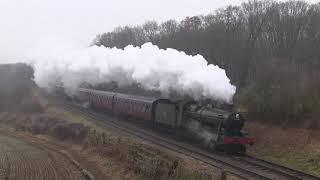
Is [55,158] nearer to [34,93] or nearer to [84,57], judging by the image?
[84,57]

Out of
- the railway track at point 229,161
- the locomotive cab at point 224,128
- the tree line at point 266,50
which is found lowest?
the railway track at point 229,161

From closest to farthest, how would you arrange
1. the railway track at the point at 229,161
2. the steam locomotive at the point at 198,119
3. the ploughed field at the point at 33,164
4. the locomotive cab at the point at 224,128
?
the railway track at the point at 229,161, the ploughed field at the point at 33,164, the locomotive cab at the point at 224,128, the steam locomotive at the point at 198,119

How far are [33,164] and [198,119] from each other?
31.9 ft

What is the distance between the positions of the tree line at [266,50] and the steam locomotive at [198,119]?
693 centimetres

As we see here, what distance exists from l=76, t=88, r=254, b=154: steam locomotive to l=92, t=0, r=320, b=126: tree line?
273 inches

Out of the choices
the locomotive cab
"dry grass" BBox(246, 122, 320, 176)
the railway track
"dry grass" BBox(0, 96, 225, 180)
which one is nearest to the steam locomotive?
the locomotive cab

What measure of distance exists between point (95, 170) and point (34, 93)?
4396 cm

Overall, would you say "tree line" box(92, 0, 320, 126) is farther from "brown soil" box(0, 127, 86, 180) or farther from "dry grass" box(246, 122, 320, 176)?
"brown soil" box(0, 127, 86, 180)

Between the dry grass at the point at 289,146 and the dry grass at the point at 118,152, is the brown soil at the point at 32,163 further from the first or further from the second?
the dry grass at the point at 289,146

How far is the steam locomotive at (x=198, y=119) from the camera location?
28.6 metres

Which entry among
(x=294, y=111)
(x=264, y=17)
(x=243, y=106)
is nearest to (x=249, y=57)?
(x=264, y=17)

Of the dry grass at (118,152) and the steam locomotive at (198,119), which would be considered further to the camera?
the steam locomotive at (198,119)

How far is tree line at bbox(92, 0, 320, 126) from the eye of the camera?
35.7 metres

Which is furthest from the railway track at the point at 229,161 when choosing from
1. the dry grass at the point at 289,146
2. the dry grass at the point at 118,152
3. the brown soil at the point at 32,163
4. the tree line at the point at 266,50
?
the tree line at the point at 266,50
